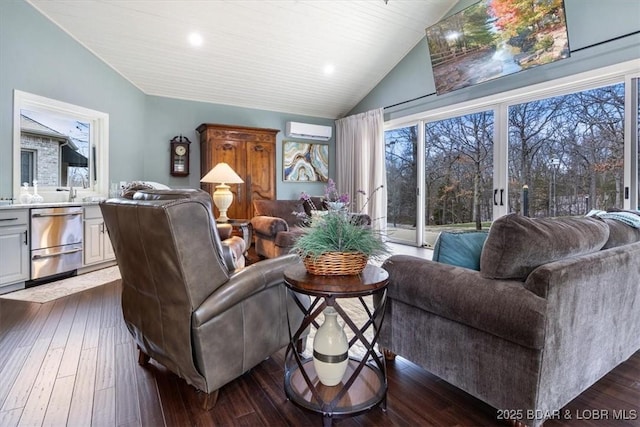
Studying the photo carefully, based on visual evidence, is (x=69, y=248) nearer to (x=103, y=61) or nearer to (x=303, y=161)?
(x=103, y=61)

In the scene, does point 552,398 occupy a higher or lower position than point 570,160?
lower

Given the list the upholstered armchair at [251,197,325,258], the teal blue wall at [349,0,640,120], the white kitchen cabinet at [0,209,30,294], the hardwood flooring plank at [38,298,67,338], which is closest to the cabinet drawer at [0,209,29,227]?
the white kitchen cabinet at [0,209,30,294]

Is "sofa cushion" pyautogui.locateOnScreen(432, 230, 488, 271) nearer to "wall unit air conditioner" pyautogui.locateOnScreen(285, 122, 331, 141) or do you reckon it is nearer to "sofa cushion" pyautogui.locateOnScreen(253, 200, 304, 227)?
"sofa cushion" pyautogui.locateOnScreen(253, 200, 304, 227)

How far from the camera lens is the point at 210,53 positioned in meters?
4.61

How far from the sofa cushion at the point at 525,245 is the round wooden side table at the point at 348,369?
1.48ft

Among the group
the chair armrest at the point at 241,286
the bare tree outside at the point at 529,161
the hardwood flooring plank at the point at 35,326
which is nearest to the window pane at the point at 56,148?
the hardwood flooring plank at the point at 35,326

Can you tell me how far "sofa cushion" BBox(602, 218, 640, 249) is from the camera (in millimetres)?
1684

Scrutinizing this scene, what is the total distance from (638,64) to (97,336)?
15.7 feet

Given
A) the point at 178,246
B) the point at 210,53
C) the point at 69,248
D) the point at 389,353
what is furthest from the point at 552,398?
the point at 210,53

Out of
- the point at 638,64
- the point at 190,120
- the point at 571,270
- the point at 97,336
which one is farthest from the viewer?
the point at 190,120

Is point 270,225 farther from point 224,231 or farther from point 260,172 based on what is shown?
point 260,172

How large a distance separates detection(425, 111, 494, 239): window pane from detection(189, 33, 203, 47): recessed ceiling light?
3.33m

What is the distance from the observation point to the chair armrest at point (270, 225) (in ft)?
14.2

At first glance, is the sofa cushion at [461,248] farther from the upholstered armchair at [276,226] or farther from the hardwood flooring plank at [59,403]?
the upholstered armchair at [276,226]
